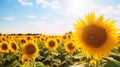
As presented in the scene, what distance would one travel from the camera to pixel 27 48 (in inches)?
331

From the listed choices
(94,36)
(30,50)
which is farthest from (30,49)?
(94,36)

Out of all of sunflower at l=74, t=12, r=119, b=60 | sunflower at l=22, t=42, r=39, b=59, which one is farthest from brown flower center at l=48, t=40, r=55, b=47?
sunflower at l=74, t=12, r=119, b=60

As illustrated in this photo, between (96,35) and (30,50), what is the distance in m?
5.50

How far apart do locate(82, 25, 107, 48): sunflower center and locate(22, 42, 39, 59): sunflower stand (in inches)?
195

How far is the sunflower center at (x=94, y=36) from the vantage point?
3150 millimetres

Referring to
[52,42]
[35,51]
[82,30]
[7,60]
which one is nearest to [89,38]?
[82,30]

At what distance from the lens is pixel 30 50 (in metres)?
8.45

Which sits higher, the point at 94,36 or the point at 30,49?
the point at 94,36

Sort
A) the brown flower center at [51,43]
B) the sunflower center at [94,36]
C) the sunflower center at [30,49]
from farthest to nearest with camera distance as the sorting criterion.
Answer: the brown flower center at [51,43], the sunflower center at [30,49], the sunflower center at [94,36]

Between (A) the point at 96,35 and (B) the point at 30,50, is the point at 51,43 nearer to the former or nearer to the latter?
(B) the point at 30,50

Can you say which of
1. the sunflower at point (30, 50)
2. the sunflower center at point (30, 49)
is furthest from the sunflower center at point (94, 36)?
the sunflower center at point (30, 49)

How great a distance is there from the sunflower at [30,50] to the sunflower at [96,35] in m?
4.92

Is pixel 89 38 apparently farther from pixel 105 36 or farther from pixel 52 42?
pixel 52 42

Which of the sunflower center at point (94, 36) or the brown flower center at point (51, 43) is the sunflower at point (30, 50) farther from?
the sunflower center at point (94, 36)
